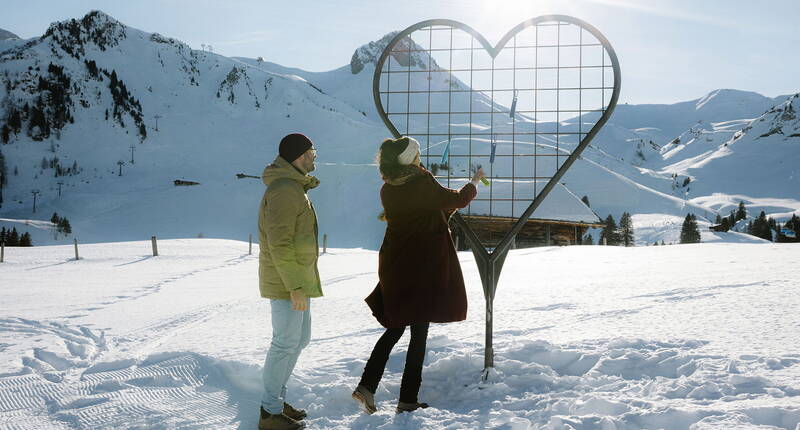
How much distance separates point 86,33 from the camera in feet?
414

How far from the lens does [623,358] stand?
370 centimetres

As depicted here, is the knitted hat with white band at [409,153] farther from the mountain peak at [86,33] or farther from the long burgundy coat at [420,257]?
the mountain peak at [86,33]

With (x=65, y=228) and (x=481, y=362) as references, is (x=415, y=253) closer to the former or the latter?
(x=481, y=362)

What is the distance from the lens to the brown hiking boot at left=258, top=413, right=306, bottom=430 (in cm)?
325

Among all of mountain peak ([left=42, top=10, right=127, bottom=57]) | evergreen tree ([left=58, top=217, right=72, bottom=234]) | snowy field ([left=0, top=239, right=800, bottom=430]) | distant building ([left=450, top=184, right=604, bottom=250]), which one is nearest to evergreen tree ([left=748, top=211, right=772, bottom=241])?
distant building ([left=450, top=184, right=604, bottom=250])

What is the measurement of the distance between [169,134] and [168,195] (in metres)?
49.4

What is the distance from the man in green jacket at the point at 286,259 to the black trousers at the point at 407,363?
453 millimetres

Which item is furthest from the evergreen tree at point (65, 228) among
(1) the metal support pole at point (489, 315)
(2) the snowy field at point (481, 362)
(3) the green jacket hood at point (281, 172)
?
(1) the metal support pole at point (489, 315)

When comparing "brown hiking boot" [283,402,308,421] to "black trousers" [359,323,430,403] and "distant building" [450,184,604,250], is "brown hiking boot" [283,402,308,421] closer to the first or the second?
"black trousers" [359,323,430,403]

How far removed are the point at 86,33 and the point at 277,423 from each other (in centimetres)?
14636

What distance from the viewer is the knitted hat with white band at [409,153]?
129 inches

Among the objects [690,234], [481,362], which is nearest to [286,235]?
[481,362]

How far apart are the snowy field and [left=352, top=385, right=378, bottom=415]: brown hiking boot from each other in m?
0.10

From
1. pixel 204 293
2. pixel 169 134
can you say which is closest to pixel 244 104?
pixel 169 134
